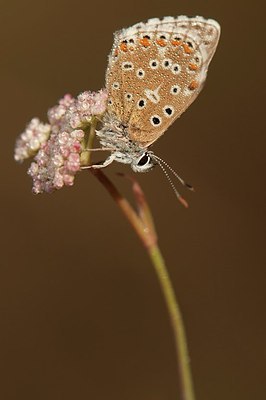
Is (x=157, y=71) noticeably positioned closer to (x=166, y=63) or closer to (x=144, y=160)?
(x=166, y=63)

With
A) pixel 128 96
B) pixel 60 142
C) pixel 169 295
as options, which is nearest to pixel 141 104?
pixel 128 96

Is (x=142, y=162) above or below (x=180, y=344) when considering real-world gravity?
above

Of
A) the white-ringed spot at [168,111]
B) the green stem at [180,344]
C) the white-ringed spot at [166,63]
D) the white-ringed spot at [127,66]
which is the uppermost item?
the white-ringed spot at [127,66]

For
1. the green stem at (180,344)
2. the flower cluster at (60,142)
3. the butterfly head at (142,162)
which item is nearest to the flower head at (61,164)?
the flower cluster at (60,142)

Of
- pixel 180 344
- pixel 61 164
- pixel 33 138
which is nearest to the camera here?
pixel 180 344

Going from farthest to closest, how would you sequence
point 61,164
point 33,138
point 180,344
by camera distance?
point 33,138
point 61,164
point 180,344

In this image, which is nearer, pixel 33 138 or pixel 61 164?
pixel 61 164

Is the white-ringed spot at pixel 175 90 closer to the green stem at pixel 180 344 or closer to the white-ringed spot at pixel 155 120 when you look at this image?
the white-ringed spot at pixel 155 120
